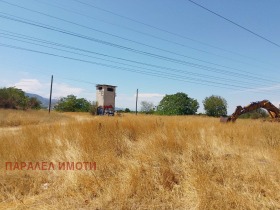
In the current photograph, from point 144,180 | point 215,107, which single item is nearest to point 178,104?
point 215,107

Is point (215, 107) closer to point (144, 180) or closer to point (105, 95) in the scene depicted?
point (105, 95)

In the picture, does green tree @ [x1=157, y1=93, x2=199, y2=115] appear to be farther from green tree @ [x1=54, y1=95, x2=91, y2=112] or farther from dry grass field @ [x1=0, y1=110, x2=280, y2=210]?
dry grass field @ [x1=0, y1=110, x2=280, y2=210]

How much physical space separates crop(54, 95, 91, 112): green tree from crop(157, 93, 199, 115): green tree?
23.1 m

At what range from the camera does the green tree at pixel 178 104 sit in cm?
6919

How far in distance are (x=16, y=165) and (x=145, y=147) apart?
273 centimetres

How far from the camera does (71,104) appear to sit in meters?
70.5

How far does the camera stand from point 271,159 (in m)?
4.62

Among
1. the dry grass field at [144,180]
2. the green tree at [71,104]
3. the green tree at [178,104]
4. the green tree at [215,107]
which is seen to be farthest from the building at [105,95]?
the dry grass field at [144,180]

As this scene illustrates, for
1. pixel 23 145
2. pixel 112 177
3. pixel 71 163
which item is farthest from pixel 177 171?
pixel 23 145

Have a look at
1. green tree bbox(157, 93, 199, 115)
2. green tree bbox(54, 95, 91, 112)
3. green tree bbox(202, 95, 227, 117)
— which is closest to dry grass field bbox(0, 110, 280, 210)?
green tree bbox(157, 93, 199, 115)

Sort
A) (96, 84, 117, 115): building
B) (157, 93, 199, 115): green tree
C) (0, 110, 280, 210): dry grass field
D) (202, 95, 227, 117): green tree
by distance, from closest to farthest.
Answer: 1. (0, 110, 280, 210): dry grass field
2. (96, 84, 117, 115): building
3. (157, 93, 199, 115): green tree
4. (202, 95, 227, 117): green tree

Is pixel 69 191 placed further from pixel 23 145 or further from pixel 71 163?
pixel 23 145

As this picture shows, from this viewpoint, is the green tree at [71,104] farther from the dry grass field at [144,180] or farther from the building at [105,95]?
the dry grass field at [144,180]

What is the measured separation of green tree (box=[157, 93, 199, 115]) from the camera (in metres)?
69.2
